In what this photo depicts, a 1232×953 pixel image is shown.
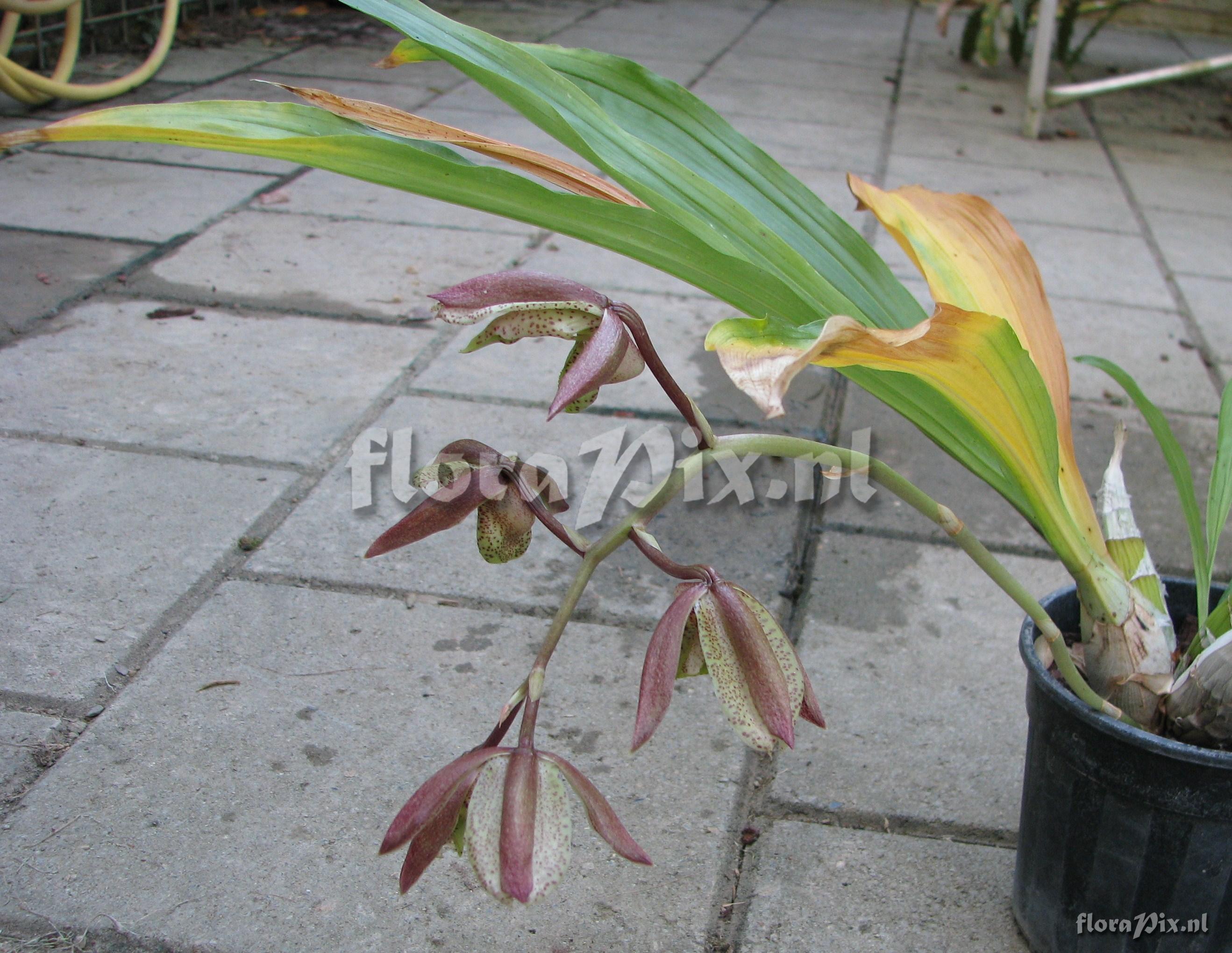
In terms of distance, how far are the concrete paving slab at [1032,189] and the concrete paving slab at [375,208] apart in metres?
1.19

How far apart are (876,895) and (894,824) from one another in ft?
0.37

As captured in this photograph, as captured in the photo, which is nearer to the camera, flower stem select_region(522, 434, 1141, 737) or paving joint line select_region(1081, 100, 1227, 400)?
flower stem select_region(522, 434, 1141, 737)

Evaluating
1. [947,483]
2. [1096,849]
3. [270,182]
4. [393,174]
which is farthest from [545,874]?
[270,182]

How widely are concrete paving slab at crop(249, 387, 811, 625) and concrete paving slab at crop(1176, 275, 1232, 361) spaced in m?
1.25

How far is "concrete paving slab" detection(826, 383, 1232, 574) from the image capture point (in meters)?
1.89

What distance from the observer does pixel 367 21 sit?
5461 millimetres

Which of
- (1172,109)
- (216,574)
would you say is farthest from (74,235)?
(1172,109)

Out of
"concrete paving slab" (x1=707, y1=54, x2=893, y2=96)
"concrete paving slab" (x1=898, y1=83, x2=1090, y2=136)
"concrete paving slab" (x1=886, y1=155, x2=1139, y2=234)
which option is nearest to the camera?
"concrete paving slab" (x1=886, y1=155, x2=1139, y2=234)

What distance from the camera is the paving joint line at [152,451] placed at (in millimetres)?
1883

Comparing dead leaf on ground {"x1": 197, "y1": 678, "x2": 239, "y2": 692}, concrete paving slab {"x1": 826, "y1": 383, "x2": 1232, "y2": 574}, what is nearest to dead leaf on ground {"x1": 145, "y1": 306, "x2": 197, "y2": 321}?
dead leaf on ground {"x1": 197, "y1": 678, "x2": 239, "y2": 692}

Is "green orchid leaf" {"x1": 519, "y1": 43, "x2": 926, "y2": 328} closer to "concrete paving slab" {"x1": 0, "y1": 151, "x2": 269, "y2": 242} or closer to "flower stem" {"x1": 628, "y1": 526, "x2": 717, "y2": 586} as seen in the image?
"flower stem" {"x1": 628, "y1": 526, "x2": 717, "y2": 586}

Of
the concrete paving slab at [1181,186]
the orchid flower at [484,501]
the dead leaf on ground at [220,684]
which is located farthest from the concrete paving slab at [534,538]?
the concrete paving slab at [1181,186]

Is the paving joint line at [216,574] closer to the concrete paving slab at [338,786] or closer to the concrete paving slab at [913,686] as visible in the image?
the concrete paving slab at [338,786]

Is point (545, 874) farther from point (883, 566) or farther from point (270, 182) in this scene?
point (270, 182)
